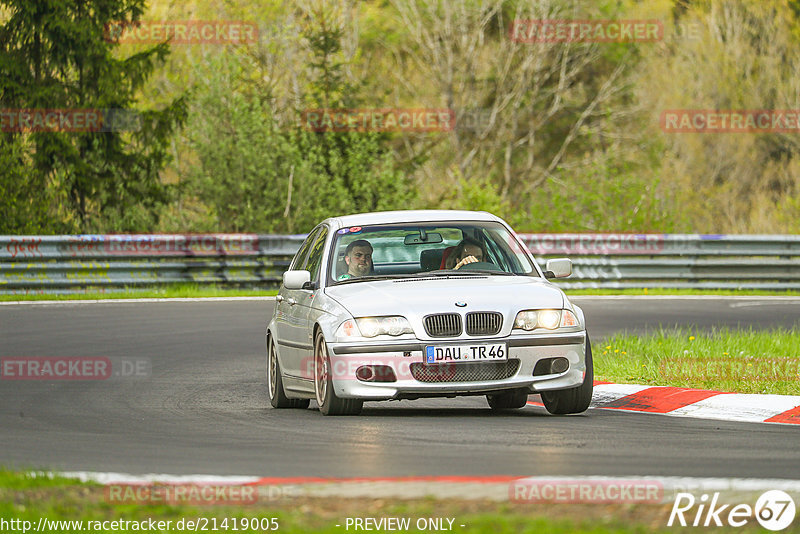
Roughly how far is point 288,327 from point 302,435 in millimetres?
2620

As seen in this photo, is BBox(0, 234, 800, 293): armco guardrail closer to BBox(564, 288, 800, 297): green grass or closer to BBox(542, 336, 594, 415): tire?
BBox(564, 288, 800, 297): green grass

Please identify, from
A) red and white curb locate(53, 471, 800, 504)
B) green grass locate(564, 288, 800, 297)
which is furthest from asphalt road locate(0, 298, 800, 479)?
green grass locate(564, 288, 800, 297)

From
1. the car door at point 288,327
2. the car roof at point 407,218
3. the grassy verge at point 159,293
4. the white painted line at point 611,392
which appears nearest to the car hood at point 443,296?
the car door at point 288,327

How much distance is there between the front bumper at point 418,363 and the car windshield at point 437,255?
1124 millimetres

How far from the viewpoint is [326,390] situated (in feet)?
34.5

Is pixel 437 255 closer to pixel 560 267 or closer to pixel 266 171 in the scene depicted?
pixel 560 267

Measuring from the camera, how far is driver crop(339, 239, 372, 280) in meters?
11.4

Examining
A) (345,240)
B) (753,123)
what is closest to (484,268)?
(345,240)

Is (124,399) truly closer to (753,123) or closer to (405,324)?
(405,324)

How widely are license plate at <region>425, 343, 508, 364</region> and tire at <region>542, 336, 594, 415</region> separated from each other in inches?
23.8

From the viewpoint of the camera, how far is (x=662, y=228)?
30.2 meters

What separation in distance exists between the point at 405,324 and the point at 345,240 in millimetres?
2322

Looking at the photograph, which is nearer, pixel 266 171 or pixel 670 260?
pixel 670 260

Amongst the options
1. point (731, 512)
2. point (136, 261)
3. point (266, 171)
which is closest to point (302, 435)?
point (731, 512)
